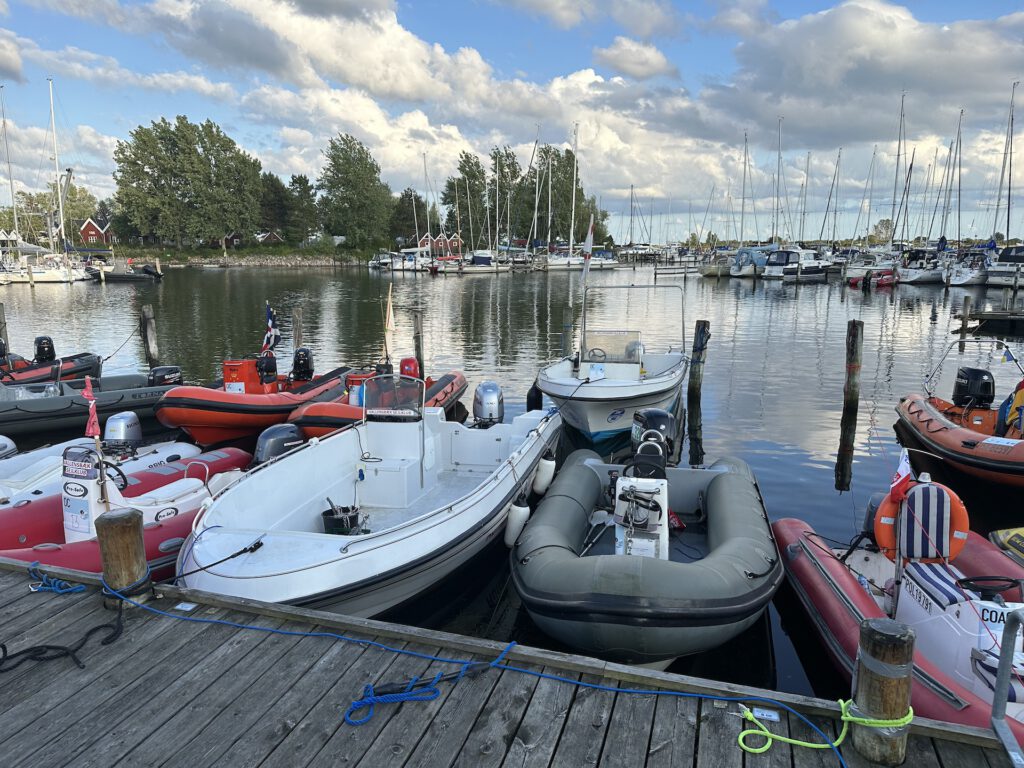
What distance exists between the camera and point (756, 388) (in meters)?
17.7

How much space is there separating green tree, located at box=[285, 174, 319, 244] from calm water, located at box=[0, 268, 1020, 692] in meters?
33.1

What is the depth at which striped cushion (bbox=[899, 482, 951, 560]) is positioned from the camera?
500cm

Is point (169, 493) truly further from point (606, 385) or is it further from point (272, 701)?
point (606, 385)

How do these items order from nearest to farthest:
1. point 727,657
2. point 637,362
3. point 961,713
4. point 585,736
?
point 585,736 < point 961,713 < point 727,657 < point 637,362

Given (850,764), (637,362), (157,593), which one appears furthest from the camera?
(637,362)

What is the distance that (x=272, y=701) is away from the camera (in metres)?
3.69

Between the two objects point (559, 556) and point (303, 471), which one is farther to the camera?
point (303, 471)

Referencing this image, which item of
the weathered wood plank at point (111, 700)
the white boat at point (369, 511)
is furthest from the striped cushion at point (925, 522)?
the weathered wood plank at point (111, 700)

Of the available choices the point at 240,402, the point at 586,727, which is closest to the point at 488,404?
the point at 240,402

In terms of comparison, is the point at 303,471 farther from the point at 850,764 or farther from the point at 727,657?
the point at 850,764

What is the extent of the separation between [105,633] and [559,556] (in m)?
3.50

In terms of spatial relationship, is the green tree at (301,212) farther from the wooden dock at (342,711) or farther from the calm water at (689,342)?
the wooden dock at (342,711)

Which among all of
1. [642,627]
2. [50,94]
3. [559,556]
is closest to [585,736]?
[642,627]

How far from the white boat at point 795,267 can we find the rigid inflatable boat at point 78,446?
185 feet
